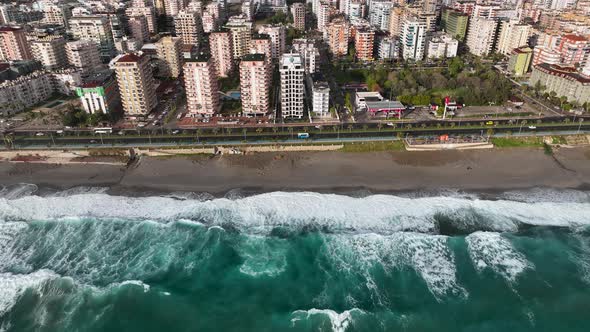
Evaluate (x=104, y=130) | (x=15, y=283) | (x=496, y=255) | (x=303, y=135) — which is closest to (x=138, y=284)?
(x=15, y=283)

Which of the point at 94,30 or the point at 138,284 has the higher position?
the point at 94,30

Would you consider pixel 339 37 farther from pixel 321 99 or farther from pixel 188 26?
pixel 321 99

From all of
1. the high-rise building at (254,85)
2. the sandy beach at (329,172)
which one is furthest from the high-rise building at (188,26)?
the sandy beach at (329,172)

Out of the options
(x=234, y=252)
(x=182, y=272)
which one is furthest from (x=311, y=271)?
(x=182, y=272)

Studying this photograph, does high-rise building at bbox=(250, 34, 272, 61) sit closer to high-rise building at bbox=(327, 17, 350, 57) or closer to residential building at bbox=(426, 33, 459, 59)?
high-rise building at bbox=(327, 17, 350, 57)

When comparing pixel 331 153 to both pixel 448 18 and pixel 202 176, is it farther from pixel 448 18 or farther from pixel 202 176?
pixel 448 18

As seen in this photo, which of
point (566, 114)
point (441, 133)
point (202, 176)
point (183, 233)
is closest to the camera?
point (183, 233)
